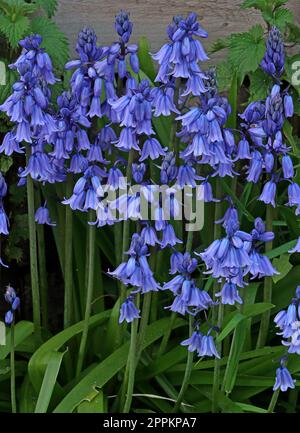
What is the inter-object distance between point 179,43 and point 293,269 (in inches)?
48.2

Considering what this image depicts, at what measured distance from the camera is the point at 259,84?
144 inches

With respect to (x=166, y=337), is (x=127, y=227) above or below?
above

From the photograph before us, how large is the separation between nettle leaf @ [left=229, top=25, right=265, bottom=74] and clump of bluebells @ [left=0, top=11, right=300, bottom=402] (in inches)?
12.9

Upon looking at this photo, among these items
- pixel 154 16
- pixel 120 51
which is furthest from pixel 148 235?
pixel 154 16

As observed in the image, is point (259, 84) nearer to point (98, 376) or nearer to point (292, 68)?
point (292, 68)

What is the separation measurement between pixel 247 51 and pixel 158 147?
0.77 metres

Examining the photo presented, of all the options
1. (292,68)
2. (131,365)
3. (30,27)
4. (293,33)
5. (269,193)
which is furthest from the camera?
(293,33)

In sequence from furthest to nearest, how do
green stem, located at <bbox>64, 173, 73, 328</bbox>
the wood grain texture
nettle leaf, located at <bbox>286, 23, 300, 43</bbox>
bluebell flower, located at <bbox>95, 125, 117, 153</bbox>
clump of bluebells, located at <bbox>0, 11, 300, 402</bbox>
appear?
the wood grain texture < nettle leaf, located at <bbox>286, 23, 300, 43</bbox> < green stem, located at <bbox>64, 173, 73, 328</bbox> < bluebell flower, located at <bbox>95, 125, 117, 153</bbox> < clump of bluebells, located at <bbox>0, 11, 300, 402</bbox>

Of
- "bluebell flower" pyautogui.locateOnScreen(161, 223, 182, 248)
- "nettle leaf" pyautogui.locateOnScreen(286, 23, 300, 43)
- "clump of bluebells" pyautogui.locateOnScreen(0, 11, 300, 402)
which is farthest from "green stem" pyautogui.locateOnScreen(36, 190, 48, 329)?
"nettle leaf" pyautogui.locateOnScreen(286, 23, 300, 43)

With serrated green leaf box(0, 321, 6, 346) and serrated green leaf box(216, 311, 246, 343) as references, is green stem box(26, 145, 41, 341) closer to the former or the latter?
serrated green leaf box(0, 321, 6, 346)

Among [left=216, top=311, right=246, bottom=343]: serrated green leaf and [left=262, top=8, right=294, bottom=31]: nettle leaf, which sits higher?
[left=262, top=8, right=294, bottom=31]: nettle leaf

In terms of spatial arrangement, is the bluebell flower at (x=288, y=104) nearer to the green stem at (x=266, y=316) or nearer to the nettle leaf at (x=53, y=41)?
the green stem at (x=266, y=316)

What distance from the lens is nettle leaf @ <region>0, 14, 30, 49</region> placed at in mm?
3328

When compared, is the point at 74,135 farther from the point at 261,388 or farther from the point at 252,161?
the point at 261,388
